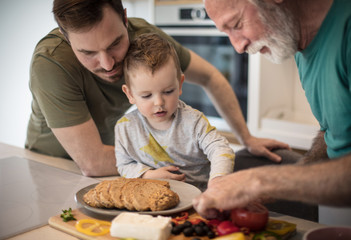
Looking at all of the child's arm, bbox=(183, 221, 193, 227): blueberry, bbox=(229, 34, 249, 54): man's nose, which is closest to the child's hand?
the child's arm

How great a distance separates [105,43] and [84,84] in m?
0.30

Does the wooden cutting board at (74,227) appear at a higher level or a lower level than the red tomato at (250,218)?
lower

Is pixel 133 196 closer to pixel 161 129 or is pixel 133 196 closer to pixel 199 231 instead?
pixel 199 231

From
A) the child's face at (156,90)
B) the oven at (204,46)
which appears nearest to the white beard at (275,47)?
the child's face at (156,90)

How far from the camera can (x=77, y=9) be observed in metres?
1.44

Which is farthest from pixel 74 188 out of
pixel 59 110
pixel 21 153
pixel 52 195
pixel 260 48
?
pixel 260 48

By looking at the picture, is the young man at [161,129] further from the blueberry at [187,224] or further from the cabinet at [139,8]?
the cabinet at [139,8]

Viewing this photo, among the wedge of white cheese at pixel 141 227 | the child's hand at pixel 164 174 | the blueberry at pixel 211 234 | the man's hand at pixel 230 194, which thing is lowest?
the child's hand at pixel 164 174

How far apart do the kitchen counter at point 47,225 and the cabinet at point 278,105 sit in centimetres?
168

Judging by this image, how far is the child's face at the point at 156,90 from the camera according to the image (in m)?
1.37

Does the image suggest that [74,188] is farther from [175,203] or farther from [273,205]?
[273,205]

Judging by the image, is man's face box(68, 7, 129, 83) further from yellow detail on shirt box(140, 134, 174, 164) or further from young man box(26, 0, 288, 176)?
yellow detail on shirt box(140, 134, 174, 164)

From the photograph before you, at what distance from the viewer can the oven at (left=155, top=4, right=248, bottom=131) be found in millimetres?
3174

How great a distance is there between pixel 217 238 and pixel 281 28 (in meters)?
0.60
